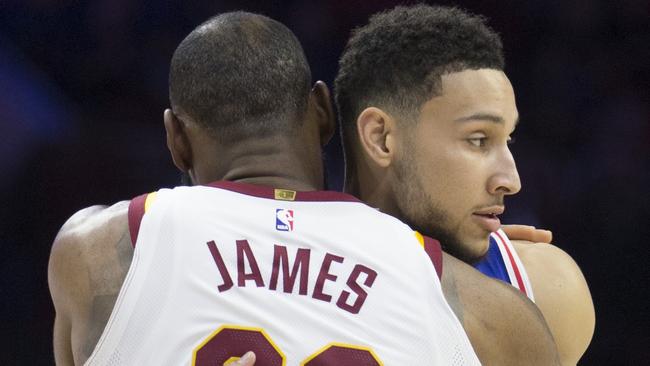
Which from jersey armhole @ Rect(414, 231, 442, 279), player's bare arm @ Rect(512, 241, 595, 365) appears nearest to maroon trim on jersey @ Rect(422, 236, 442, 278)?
jersey armhole @ Rect(414, 231, 442, 279)

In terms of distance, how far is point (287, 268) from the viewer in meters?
2.04

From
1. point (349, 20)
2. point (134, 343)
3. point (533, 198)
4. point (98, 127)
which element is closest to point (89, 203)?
point (98, 127)

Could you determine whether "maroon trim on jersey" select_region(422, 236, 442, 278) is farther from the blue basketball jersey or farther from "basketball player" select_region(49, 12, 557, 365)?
the blue basketball jersey

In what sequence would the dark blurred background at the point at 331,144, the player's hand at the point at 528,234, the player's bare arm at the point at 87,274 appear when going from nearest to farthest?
the player's bare arm at the point at 87,274 → the player's hand at the point at 528,234 → the dark blurred background at the point at 331,144

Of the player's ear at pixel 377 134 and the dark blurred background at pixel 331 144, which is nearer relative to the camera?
Answer: the player's ear at pixel 377 134

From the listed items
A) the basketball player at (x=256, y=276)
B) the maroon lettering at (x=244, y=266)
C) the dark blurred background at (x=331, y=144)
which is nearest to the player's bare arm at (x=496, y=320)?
the basketball player at (x=256, y=276)

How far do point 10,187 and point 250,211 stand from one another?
2.99 metres

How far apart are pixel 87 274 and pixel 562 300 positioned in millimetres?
1163

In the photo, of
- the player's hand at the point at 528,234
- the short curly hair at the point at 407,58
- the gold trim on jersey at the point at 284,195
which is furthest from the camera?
the player's hand at the point at 528,234

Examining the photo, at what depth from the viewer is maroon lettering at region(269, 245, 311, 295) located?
6.63ft

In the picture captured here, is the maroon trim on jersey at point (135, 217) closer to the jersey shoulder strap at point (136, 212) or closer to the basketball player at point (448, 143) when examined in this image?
the jersey shoulder strap at point (136, 212)

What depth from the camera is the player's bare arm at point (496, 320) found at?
206 centimetres

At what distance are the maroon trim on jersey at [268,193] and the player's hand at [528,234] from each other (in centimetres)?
72

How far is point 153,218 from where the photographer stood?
6.79ft
